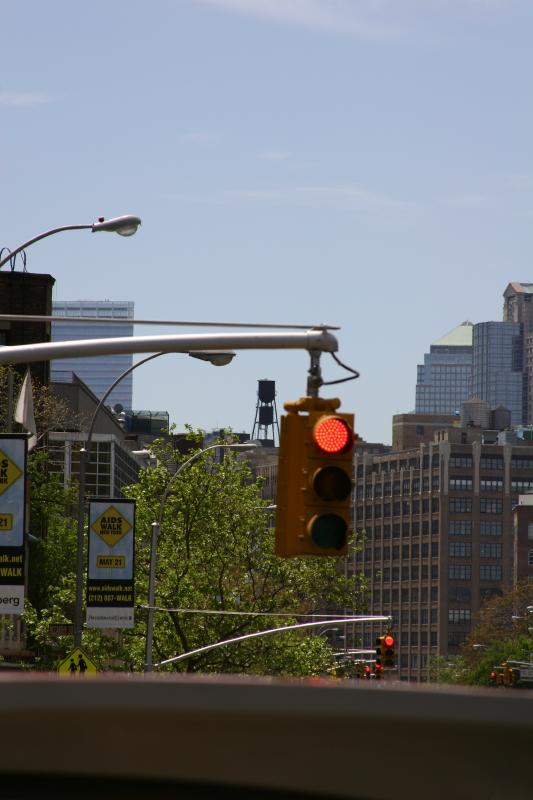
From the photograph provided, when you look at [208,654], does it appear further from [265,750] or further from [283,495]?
[265,750]

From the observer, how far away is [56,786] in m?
3.41

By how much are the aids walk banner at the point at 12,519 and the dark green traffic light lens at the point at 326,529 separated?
43.8 feet

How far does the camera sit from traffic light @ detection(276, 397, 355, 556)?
525 inches

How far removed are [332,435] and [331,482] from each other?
1.18ft

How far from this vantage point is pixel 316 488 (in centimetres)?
1338

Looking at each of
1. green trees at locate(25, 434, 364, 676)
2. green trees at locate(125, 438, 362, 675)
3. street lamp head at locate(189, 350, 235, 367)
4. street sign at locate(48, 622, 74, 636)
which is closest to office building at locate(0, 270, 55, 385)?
green trees at locate(25, 434, 364, 676)

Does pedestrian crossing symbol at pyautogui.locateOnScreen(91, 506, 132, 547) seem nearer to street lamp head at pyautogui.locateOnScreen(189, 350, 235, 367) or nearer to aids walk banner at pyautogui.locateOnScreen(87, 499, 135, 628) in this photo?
aids walk banner at pyautogui.locateOnScreen(87, 499, 135, 628)

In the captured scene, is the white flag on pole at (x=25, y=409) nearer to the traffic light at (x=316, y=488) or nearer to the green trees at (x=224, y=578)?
the traffic light at (x=316, y=488)

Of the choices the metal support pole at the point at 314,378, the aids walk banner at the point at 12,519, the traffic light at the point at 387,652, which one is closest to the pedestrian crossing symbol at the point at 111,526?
the aids walk banner at the point at 12,519

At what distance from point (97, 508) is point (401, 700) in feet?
103

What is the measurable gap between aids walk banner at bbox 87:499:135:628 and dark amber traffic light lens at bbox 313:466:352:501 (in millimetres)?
21559

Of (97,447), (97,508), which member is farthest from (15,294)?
(97,508)

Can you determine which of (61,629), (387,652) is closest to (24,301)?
(61,629)

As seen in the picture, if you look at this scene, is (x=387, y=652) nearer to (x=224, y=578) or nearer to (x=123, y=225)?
(x=224, y=578)
